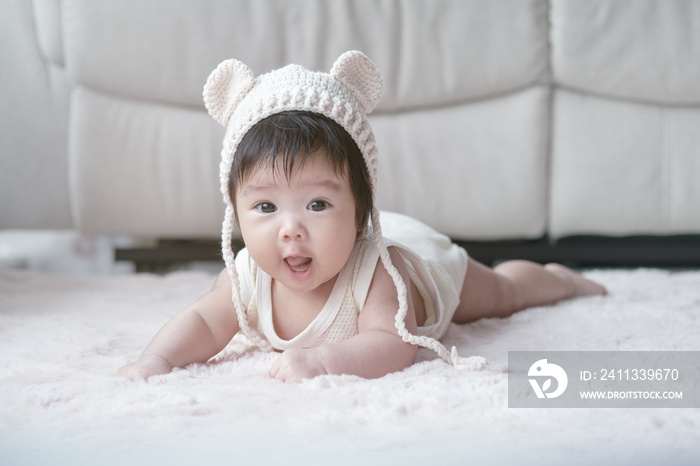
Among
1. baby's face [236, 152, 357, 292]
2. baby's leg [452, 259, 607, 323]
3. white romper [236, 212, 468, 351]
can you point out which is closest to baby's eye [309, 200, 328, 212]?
baby's face [236, 152, 357, 292]

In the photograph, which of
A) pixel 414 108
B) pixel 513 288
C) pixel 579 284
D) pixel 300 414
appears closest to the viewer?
pixel 300 414

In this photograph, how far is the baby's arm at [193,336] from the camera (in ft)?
2.72

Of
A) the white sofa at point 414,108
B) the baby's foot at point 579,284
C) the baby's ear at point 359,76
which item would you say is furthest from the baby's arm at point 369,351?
the white sofa at point 414,108

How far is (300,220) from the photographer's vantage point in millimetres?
857

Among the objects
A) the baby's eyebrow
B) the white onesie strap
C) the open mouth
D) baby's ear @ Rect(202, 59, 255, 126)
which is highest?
baby's ear @ Rect(202, 59, 255, 126)

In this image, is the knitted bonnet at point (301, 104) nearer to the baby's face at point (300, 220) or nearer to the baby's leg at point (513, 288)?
the baby's face at point (300, 220)

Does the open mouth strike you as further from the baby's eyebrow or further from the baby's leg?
the baby's leg

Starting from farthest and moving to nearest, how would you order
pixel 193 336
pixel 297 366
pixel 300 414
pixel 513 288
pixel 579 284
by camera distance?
1. pixel 579 284
2. pixel 513 288
3. pixel 193 336
4. pixel 297 366
5. pixel 300 414

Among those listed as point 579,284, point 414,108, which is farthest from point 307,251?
point 414,108

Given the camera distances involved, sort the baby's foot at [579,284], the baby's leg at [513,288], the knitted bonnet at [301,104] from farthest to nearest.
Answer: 1. the baby's foot at [579,284]
2. the baby's leg at [513,288]
3. the knitted bonnet at [301,104]

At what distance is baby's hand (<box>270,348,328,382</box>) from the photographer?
2.59 ft

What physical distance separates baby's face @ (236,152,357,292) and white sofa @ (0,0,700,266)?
836 mm

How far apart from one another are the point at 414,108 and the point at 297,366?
3.66 ft

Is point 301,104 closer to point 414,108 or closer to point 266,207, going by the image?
point 266,207
